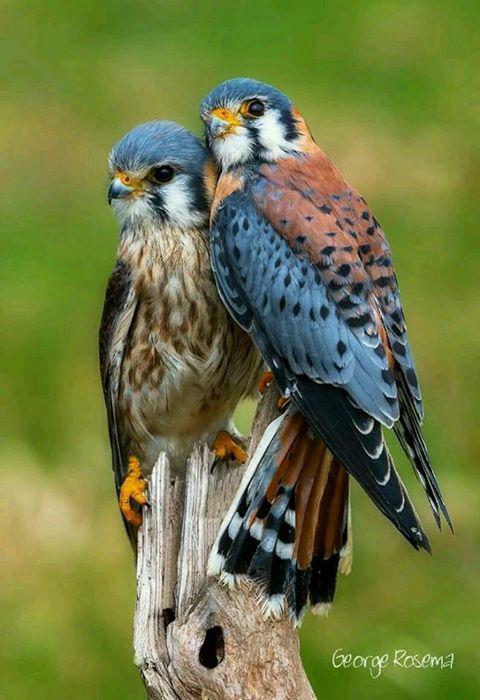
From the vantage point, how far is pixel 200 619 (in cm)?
452

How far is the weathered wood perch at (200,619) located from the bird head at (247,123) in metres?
0.72

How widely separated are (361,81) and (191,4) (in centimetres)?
106

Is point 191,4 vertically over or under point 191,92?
over

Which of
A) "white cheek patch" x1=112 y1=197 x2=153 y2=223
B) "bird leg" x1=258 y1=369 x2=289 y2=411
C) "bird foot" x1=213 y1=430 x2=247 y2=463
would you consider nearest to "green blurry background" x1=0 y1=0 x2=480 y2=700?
"bird foot" x1=213 y1=430 x2=247 y2=463

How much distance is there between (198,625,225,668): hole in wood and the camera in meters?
4.50

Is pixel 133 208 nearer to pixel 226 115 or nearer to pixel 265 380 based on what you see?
pixel 226 115

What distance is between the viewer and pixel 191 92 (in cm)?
840

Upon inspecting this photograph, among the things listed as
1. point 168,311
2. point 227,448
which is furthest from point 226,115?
point 227,448

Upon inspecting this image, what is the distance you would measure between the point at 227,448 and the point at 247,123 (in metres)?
0.98

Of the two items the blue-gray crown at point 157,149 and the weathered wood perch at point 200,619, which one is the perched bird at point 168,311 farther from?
the weathered wood perch at point 200,619

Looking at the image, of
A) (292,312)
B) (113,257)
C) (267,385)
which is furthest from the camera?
(113,257)

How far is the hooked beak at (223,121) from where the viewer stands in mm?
5008

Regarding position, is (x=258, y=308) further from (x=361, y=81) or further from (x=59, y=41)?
(x=59, y=41)

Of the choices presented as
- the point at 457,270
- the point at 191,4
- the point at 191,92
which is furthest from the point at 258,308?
the point at 191,4
